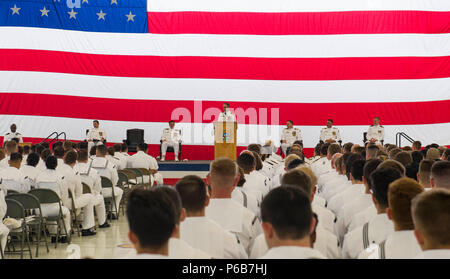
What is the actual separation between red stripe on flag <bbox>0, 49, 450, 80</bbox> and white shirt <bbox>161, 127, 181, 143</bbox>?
1.56m

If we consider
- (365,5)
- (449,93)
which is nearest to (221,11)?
(365,5)

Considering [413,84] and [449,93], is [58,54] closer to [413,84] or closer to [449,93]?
[413,84]

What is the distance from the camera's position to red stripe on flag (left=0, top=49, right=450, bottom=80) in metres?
14.8

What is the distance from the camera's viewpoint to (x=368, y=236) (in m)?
3.10

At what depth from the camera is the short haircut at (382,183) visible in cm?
321

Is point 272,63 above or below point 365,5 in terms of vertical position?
below

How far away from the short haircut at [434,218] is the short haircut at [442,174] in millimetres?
1947

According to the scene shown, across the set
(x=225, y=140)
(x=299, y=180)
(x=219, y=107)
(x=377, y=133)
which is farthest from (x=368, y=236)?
(x=219, y=107)

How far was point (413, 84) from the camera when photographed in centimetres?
1484

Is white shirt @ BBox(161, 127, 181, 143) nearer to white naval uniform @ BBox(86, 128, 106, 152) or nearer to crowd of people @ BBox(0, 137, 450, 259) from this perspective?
white naval uniform @ BBox(86, 128, 106, 152)

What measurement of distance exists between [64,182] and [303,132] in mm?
9081

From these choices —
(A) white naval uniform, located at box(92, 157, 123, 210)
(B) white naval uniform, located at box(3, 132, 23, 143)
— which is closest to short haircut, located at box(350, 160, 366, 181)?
(A) white naval uniform, located at box(92, 157, 123, 210)

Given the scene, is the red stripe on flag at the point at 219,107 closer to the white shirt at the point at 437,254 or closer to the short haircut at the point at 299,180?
the short haircut at the point at 299,180

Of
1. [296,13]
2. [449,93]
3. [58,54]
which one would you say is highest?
[296,13]
